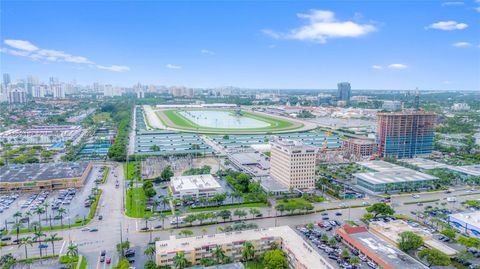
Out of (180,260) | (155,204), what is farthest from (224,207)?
(180,260)

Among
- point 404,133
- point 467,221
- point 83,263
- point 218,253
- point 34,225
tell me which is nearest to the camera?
point 218,253

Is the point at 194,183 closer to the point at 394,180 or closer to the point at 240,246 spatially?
the point at 240,246

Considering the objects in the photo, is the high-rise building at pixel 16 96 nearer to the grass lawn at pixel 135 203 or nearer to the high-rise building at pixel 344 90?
the grass lawn at pixel 135 203

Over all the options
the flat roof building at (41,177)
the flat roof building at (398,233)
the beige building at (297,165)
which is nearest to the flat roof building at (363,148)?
the beige building at (297,165)

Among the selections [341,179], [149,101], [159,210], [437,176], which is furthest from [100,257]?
[149,101]

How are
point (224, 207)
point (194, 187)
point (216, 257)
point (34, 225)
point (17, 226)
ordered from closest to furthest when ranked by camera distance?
point (216, 257) < point (17, 226) < point (34, 225) < point (224, 207) < point (194, 187)

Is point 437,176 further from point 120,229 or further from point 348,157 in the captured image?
point 120,229
